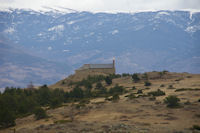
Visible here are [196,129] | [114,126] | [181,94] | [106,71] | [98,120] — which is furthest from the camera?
[106,71]

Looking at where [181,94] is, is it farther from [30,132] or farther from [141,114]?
[30,132]

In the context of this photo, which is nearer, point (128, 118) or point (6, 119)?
point (128, 118)

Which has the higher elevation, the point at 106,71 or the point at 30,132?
the point at 106,71

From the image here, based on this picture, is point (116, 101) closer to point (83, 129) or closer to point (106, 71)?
point (83, 129)

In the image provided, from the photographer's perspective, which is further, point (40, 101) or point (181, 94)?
point (40, 101)

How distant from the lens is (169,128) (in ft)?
94.8

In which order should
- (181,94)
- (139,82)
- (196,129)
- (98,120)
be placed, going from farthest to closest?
(139,82) < (181,94) < (98,120) < (196,129)

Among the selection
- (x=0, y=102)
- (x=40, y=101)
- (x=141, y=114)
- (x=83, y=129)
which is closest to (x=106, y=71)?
(x=40, y=101)

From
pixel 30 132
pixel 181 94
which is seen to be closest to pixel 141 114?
pixel 30 132

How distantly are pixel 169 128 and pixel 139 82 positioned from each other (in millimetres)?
57730

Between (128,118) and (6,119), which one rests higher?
(6,119)

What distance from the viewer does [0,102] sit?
175 feet

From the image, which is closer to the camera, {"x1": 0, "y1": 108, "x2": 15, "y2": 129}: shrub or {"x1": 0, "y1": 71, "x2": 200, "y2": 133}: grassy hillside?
{"x1": 0, "y1": 71, "x2": 200, "y2": 133}: grassy hillside

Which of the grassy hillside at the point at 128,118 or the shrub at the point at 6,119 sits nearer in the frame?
the grassy hillside at the point at 128,118
